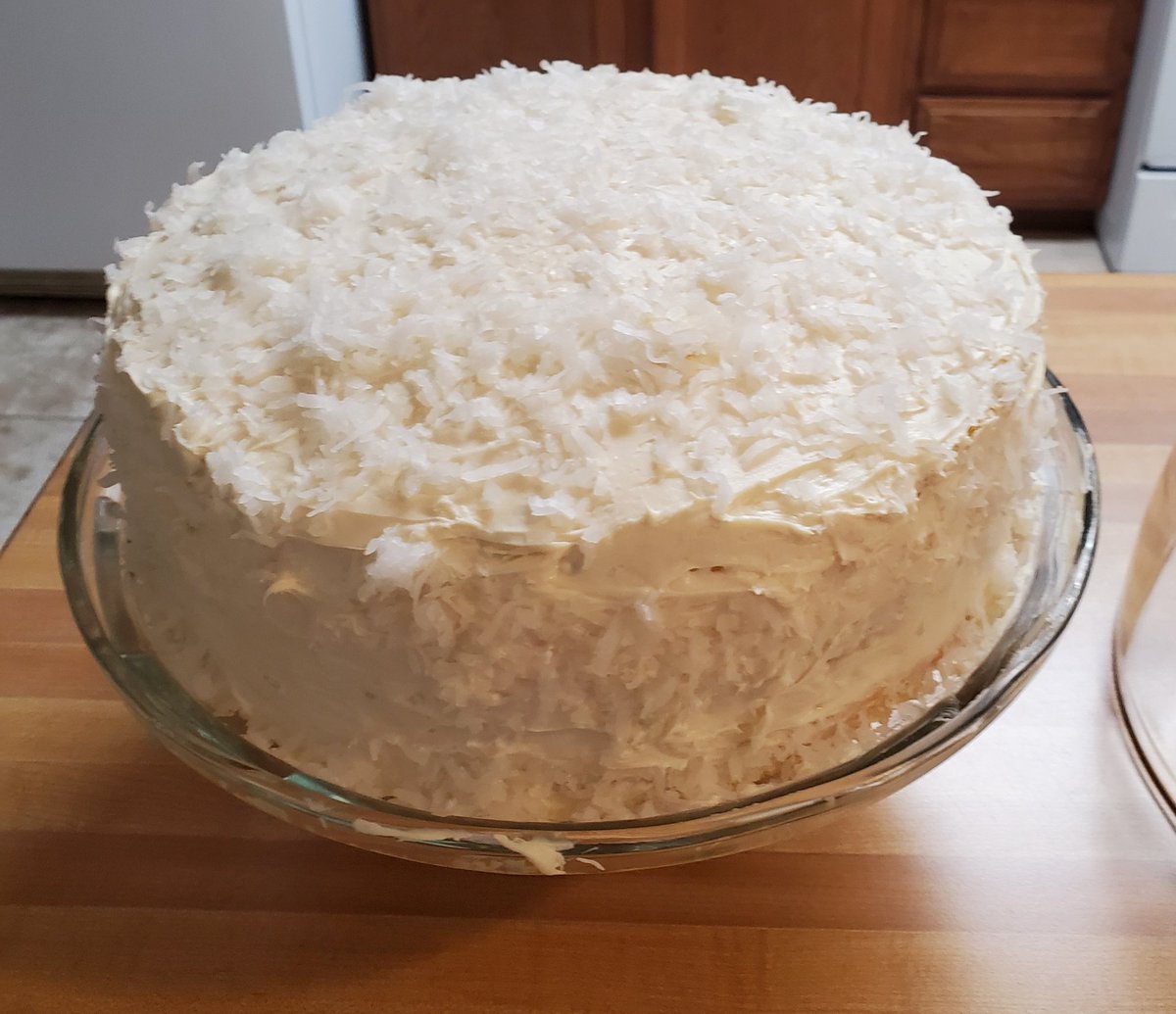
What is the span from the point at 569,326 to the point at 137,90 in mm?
1853

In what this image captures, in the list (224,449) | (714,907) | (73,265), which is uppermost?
(224,449)

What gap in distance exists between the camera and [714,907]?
635mm

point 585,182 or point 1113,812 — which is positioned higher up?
point 585,182

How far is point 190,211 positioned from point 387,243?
180mm

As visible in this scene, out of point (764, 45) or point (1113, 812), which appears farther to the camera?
point (764, 45)

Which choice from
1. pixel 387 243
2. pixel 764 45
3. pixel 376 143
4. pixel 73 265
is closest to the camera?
pixel 387 243

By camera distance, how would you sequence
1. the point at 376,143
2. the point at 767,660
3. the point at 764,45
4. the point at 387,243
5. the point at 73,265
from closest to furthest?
the point at 767,660 → the point at 387,243 → the point at 376,143 → the point at 764,45 → the point at 73,265

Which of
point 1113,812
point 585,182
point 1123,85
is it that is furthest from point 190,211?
point 1123,85

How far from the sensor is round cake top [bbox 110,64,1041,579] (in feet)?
1.59

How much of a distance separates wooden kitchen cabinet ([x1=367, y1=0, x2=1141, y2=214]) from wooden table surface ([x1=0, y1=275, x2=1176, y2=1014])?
1776 millimetres

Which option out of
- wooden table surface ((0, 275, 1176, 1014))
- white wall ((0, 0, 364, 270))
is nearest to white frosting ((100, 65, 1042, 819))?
wooden table surface ((0, 275, 1176, 1014))

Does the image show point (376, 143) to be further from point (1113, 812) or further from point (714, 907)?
point (1113, 812)

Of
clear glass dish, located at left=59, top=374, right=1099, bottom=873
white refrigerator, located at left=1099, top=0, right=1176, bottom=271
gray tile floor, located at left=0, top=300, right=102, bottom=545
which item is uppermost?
clear glass dish, located at left=59, top=374, right=1099, bottom=873

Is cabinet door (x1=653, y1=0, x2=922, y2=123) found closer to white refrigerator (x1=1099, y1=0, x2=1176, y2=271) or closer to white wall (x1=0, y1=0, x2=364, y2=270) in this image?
white refrigerator (x1=1099, y1=0, x2=1176, y2=271)
